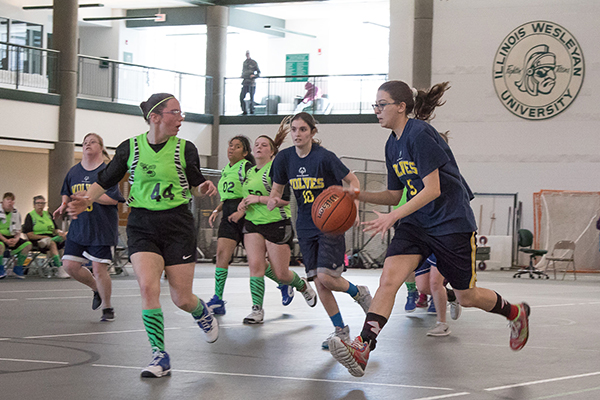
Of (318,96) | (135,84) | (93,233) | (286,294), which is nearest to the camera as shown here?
(93,233)

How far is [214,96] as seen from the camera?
24.9 metres

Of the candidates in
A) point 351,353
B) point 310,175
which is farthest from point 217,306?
point 351,353

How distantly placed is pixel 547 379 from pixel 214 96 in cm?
2078

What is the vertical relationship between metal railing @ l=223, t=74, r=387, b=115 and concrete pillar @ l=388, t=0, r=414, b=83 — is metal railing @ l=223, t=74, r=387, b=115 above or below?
below

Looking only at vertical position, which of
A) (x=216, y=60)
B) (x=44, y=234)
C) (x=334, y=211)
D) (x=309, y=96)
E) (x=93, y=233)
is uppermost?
(x=216, y=60)

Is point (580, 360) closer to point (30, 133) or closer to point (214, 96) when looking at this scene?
point (30, 133)

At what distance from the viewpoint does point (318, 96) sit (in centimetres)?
2492

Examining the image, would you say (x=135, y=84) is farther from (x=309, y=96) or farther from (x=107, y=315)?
(x=107, y=315)

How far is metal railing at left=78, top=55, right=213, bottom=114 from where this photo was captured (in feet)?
72.9

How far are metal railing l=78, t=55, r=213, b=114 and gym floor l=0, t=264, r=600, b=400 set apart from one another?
13.5m

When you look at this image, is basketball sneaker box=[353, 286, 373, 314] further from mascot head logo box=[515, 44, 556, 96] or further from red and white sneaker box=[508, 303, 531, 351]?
mascot head logo box=[515, 44, 556, 96]

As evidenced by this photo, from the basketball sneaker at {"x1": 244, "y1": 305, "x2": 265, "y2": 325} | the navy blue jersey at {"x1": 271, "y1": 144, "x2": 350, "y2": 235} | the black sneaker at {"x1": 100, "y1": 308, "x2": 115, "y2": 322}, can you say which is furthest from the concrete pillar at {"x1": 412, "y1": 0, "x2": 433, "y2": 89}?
the navy blue jersey at {"x1": 271, "y1": 144, "x2": 350, "y2": 235}

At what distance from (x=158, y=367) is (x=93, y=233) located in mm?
3127

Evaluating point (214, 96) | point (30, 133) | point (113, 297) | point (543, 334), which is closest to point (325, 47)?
point (214, 96)
